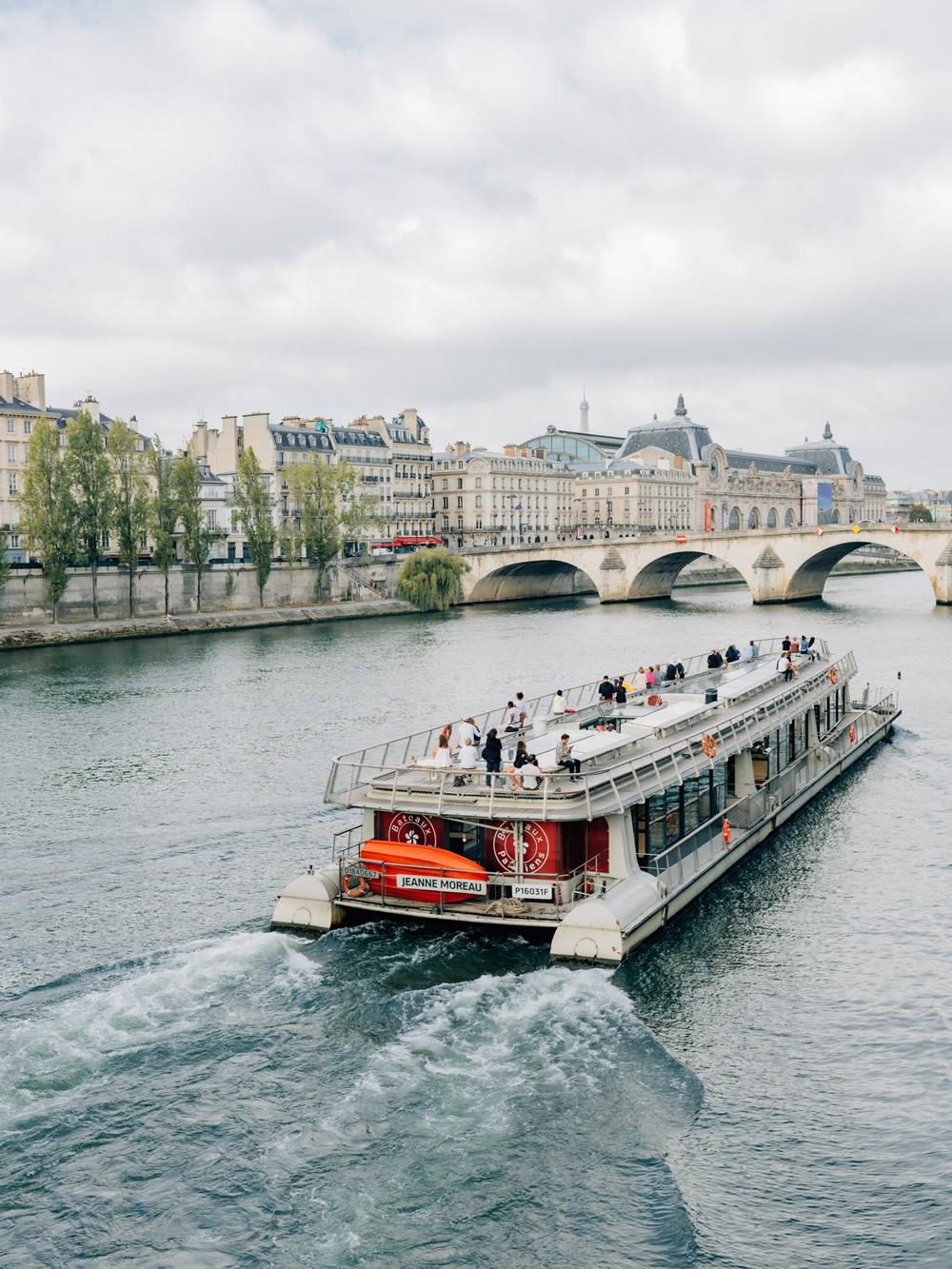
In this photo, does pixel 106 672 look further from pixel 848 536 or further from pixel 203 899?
pixel 848 536

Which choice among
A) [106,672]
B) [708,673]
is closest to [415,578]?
[106,672]

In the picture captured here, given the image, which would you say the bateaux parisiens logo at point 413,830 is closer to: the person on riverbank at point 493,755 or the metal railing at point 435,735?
the metal railing at point 435,735

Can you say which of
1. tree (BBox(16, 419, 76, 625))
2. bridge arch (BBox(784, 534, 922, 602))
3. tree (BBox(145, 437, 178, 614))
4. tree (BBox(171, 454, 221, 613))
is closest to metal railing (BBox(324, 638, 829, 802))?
tree (BBox(16, 419, 76, 625))

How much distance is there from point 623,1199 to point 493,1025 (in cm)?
434

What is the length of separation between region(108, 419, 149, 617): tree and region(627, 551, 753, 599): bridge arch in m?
47.0

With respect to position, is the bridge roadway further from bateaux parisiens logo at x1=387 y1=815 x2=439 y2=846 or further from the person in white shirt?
A: bateaux parisiens logo at x1=387 y1=815 x2=439 y2=846

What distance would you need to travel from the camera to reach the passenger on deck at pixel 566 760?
21.7 meters

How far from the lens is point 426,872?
21.0 metres

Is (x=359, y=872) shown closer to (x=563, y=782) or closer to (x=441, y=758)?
(x=441, y=758)

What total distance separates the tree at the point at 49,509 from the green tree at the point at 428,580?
31217mm

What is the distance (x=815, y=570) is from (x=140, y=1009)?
304ft

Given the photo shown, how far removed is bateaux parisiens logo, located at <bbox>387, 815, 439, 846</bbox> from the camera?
21.7m

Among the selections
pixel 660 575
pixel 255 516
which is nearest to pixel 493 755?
pixel 255 516

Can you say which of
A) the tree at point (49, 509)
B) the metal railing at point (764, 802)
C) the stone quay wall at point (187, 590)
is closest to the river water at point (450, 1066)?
the metal railing at point (764, 802)
